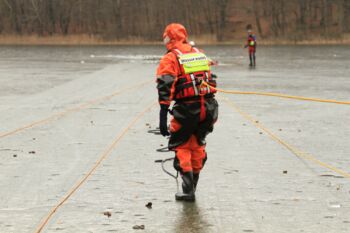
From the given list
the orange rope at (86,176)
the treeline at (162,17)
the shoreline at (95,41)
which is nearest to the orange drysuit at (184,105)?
the orange rope at (86,176)

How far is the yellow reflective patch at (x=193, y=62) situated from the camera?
8.34 metres

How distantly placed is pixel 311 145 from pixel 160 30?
76.5 meters

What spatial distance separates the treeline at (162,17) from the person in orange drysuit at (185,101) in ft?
249

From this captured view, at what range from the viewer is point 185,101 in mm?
8367

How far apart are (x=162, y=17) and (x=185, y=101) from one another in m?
82.9

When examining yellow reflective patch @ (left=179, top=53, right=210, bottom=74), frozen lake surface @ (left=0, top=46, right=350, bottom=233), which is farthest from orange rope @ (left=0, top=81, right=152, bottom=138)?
yellow reflective patch @ (left=179, top=53, right=210, bottom=74)

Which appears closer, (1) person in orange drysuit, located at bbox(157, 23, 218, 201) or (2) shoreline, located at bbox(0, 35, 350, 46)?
(1) person in orange drysuit, located at bbox(157, 23, 218, 201)

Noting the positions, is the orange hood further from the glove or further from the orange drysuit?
the glove

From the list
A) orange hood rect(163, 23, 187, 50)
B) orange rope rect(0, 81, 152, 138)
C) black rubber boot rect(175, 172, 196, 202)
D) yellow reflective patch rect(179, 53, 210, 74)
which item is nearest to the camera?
black rubber boot rect(175, 172, 196, 202)

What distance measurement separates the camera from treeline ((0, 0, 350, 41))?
87250 millimetres

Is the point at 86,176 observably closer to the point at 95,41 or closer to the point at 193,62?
the point at 193,62

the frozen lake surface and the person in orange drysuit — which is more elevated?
the person in orange drysuit

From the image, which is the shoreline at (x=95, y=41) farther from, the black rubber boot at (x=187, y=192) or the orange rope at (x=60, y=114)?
the black rubber boot at (x=187, y=192)

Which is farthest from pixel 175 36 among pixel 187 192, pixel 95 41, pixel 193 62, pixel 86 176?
pixel 95 41
